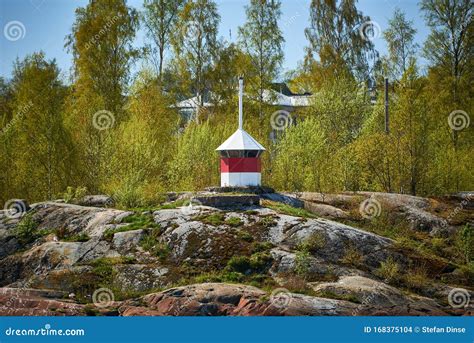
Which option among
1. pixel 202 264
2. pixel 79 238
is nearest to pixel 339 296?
pixel 202 264

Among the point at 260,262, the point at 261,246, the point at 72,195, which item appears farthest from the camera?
the point at 72,195

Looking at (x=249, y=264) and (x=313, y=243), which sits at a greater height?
(x=313, y=243)

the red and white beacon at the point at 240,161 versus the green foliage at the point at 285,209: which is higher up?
the red and white beacon at the point at 240,161

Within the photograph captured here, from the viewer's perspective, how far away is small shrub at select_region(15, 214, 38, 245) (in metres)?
22.5

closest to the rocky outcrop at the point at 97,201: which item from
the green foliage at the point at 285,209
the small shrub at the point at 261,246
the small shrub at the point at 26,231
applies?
the small shrub at the point at 26,231

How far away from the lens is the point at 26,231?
2278cm

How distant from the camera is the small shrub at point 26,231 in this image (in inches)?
885

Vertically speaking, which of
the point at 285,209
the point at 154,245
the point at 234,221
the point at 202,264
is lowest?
the point at 202,264

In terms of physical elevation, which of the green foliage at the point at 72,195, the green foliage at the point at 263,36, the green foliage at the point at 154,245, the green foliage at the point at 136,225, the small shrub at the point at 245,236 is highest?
the green foliage at the point at 263,36

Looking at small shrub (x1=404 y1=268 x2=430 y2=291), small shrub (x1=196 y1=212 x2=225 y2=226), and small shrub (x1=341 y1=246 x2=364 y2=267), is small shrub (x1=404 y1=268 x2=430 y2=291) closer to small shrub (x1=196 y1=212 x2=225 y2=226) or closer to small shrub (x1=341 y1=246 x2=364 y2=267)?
small shrub (x1=341 y1=246 x2=364 y2=267)

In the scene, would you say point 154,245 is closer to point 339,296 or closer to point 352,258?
point 352,258

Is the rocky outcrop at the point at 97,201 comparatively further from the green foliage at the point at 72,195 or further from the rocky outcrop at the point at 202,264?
the rocky outcrop at the point at 202,264

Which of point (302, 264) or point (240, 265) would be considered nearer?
point (302, 264)

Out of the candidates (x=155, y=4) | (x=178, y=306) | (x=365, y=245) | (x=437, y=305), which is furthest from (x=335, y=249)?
(x=155, y=4)
